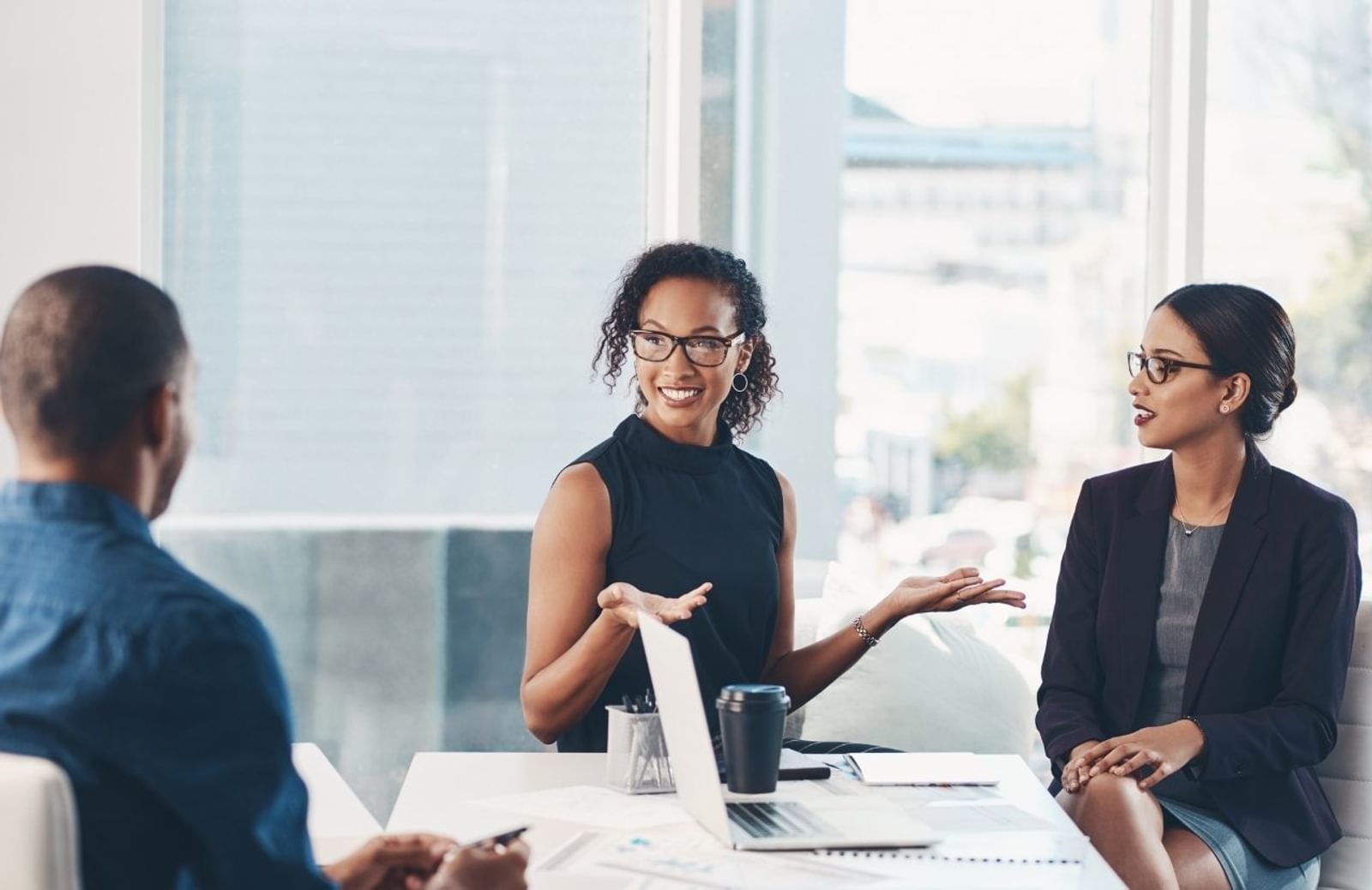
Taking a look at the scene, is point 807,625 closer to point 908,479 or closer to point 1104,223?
point 908,479

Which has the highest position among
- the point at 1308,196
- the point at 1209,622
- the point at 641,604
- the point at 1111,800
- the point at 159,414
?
the point at 1308,196

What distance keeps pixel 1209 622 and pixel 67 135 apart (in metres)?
2.48

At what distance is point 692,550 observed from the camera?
2.43m

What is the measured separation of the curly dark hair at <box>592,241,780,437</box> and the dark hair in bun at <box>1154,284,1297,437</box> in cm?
75

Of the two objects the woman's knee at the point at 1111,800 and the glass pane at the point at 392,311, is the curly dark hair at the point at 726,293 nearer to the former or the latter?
the glass pane at the point at 392,311

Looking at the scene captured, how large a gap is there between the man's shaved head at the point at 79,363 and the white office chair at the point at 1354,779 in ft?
7.09

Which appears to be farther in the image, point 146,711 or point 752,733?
point 752,733

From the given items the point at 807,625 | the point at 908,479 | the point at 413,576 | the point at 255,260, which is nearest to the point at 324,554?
the point at 413,576

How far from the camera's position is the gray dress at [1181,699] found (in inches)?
94.4

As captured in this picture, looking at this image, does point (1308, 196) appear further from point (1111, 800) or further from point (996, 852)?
point (996, 852)

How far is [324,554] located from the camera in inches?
135

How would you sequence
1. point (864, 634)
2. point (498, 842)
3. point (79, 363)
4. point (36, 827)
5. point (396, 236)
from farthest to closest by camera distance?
point (396, 236) → point (864, 634) → point (498, 842) → point (79, 363) → point (36, 827)

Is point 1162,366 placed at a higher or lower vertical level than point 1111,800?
higher

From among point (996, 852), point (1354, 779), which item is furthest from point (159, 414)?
point (1354, 779)
